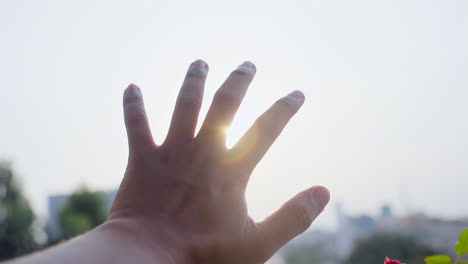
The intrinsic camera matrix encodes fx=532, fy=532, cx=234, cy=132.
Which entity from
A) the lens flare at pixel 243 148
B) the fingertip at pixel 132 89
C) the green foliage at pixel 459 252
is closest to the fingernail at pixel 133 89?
the fingertip at pixel 132 89

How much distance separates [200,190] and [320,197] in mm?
275

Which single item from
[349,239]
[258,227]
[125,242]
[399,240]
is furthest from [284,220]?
[349,239]

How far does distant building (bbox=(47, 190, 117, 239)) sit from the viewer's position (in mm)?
23688

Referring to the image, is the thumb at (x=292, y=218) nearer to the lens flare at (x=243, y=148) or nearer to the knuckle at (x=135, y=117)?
the lens flare at (x=243, y=148)

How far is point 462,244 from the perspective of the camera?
3.12 ft

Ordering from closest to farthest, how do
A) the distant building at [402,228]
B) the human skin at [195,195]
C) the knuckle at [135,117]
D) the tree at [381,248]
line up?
the human skin at [195,195] → the knuckle at [135,117] → the distant building at [402,228] → the tree at [381,248]

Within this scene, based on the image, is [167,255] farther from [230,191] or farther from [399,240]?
[399,240]

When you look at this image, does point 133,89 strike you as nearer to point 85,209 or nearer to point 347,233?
point 347,233

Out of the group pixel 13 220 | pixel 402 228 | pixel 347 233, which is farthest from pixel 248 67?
pixel 13 220

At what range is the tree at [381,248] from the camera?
973cm

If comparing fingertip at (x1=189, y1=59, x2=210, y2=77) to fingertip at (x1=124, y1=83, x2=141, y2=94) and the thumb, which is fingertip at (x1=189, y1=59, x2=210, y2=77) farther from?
the thumb

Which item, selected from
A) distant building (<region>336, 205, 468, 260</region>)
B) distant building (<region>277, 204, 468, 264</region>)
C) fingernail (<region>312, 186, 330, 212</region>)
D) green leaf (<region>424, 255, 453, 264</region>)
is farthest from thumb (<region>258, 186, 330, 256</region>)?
distant building (<region>277, 204, 468, 264</region>)

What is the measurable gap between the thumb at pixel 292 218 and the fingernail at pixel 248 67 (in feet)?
0.88

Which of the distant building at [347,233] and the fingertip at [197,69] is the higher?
the fingertip at [197,69]
